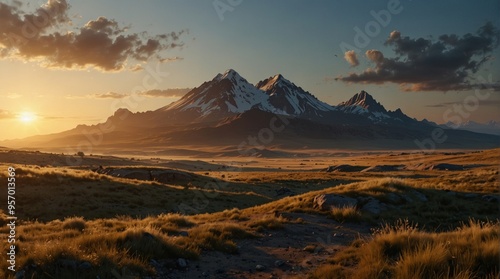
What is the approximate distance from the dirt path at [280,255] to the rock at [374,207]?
2.53m

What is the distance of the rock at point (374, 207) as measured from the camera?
18875 millimetres

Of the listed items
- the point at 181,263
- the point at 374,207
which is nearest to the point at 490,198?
the point at 374,207

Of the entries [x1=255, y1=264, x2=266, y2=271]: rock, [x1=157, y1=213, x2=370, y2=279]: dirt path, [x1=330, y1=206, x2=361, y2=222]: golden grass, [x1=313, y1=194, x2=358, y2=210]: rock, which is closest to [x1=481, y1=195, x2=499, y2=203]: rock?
[x1=313, y1=194, x2=358, y2=210]: rock

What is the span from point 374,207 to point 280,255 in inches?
375

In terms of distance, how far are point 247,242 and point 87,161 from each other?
8571cm

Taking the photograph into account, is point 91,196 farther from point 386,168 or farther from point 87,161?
point 386,168

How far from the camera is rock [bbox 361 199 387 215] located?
1888cm

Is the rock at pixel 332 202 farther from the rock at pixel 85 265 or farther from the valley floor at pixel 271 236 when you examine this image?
the rock at pixel 85 265

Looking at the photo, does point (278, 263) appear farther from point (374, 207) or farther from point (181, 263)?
point (374, 207)

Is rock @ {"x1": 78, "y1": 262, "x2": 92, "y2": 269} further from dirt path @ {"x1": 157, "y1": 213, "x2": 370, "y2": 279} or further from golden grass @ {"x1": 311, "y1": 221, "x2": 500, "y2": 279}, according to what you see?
golden grass @ {"x1": 311, "y1": 221, "x2": 500, "y2": 279}

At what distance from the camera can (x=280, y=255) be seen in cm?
1183

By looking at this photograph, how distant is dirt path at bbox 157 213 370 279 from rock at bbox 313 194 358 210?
291 centimetres

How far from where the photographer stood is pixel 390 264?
8.73m

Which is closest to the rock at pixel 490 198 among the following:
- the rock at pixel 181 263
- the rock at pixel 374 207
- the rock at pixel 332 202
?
the rock at pixel 374 207
